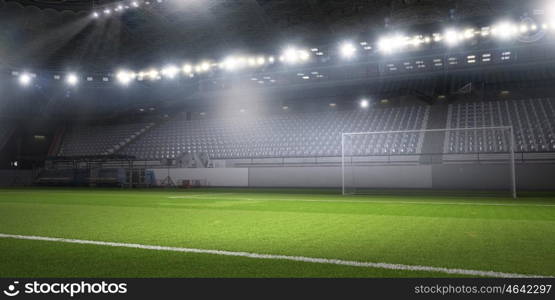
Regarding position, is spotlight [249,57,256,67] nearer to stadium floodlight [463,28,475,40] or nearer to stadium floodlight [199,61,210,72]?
stadium floodlight [199,61,210,72]

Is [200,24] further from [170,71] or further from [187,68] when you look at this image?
[170,71]

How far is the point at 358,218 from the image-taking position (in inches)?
366

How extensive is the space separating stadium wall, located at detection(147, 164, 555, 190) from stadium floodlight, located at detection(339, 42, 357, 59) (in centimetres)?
822

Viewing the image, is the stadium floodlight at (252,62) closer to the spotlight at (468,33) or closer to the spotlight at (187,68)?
the spotlight at (187,68)

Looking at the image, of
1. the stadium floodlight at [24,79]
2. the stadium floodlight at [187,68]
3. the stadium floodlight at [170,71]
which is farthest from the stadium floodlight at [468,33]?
the stadium floodlight at [24,79]

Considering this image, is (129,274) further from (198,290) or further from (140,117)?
(140,117)

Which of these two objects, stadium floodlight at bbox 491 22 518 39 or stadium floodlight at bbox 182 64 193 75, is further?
stadium floodlight at bbox 182 64 193 75

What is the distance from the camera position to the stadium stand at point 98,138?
123 feet

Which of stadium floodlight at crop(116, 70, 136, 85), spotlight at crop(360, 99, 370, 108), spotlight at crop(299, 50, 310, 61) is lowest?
spotlight at crop(360, 99, 370, 108)

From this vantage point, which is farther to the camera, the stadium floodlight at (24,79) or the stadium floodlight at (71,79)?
the stadium floodlight at (71,79)

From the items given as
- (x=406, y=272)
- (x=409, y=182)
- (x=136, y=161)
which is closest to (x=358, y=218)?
(x=406, y=272)

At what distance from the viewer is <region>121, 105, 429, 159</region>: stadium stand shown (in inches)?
1145

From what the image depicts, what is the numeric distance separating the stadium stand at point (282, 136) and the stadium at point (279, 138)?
165 millimetres

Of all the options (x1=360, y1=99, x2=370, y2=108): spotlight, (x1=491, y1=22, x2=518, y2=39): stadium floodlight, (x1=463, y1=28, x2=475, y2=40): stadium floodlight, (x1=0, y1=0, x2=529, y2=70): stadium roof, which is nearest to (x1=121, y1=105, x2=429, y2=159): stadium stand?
(x1=360, y1=99, x2=370, y2=108): spotlight
